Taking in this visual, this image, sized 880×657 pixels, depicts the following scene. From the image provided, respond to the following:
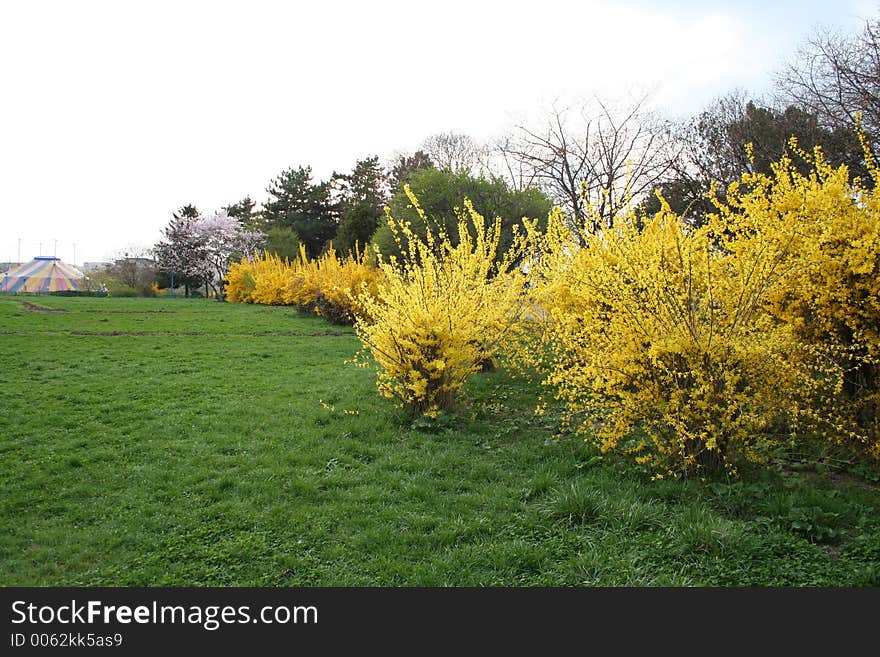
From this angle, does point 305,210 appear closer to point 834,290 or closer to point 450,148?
point 450,148

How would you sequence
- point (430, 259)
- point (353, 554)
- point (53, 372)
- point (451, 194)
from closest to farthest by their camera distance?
point (353, 554)
point (430, 259)
point (53, 372)
point (451, 194)

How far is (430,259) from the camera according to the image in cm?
632

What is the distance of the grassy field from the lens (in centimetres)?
320

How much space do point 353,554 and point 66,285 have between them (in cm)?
4197

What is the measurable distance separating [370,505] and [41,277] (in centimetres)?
4252

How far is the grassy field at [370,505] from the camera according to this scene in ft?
10.5

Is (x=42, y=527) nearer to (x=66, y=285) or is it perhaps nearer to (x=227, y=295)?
(x=227, y=295)

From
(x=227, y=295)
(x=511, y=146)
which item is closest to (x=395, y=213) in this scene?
(x=511, y=146)

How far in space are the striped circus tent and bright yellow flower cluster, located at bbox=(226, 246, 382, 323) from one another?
14088 millimetres

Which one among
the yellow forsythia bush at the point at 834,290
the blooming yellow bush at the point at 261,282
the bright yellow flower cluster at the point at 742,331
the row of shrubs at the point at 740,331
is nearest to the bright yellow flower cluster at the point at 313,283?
the blooming yellow bush at the point at 261,282

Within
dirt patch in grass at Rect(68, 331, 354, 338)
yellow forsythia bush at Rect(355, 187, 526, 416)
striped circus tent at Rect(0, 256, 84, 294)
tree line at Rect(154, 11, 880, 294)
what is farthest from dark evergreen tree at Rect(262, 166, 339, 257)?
yellow forsythia bush at Rect(355, 187, 526, 416)

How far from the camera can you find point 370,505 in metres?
4.12

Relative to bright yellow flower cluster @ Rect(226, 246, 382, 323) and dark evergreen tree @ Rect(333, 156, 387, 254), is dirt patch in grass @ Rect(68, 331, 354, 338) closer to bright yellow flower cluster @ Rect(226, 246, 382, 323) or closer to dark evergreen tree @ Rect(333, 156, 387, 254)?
bright yellow flower cluster @ Rect(226, 246, 382, 323)

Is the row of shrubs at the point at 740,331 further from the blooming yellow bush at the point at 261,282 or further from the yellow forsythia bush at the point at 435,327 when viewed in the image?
the blooming yellow bush at the point at 261,282
